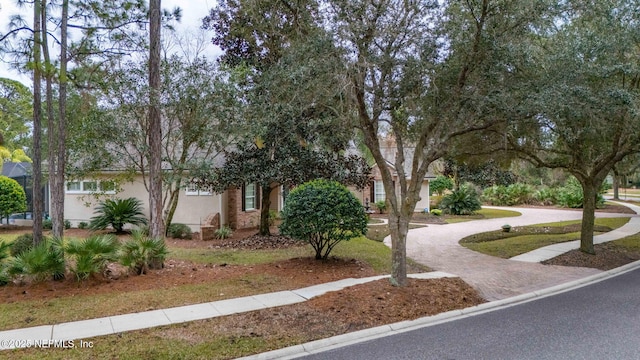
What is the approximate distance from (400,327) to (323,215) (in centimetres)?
354

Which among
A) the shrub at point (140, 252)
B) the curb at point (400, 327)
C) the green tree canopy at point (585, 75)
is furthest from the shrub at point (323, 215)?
the green tree canopy at point (585, 75)

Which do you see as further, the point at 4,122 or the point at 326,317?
the point at 4,122

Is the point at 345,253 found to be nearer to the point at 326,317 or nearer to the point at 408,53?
the point at 326,317

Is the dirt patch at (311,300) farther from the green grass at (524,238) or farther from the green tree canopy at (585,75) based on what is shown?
the green grass at (524,238)

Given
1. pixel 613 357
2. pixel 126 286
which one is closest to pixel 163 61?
pixel 126 286

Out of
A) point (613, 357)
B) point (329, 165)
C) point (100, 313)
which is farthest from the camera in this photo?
point (329, 165)

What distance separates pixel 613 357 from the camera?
15.5 feet

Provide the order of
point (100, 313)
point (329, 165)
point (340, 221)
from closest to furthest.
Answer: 1. point (100, 313)
2. point (340, 221)
3. point (329, 165)

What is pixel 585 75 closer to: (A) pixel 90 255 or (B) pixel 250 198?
(A) pixel 90 255

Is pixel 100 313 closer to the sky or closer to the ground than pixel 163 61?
closer to the ground

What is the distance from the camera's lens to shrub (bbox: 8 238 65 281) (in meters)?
7.22

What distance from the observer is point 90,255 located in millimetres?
7410

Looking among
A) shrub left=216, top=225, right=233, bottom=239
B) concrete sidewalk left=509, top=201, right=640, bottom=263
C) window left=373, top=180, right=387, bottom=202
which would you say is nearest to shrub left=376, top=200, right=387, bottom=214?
window left=373, top=180, right=387, bottom=202

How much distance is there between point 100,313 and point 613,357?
691 centimetres
